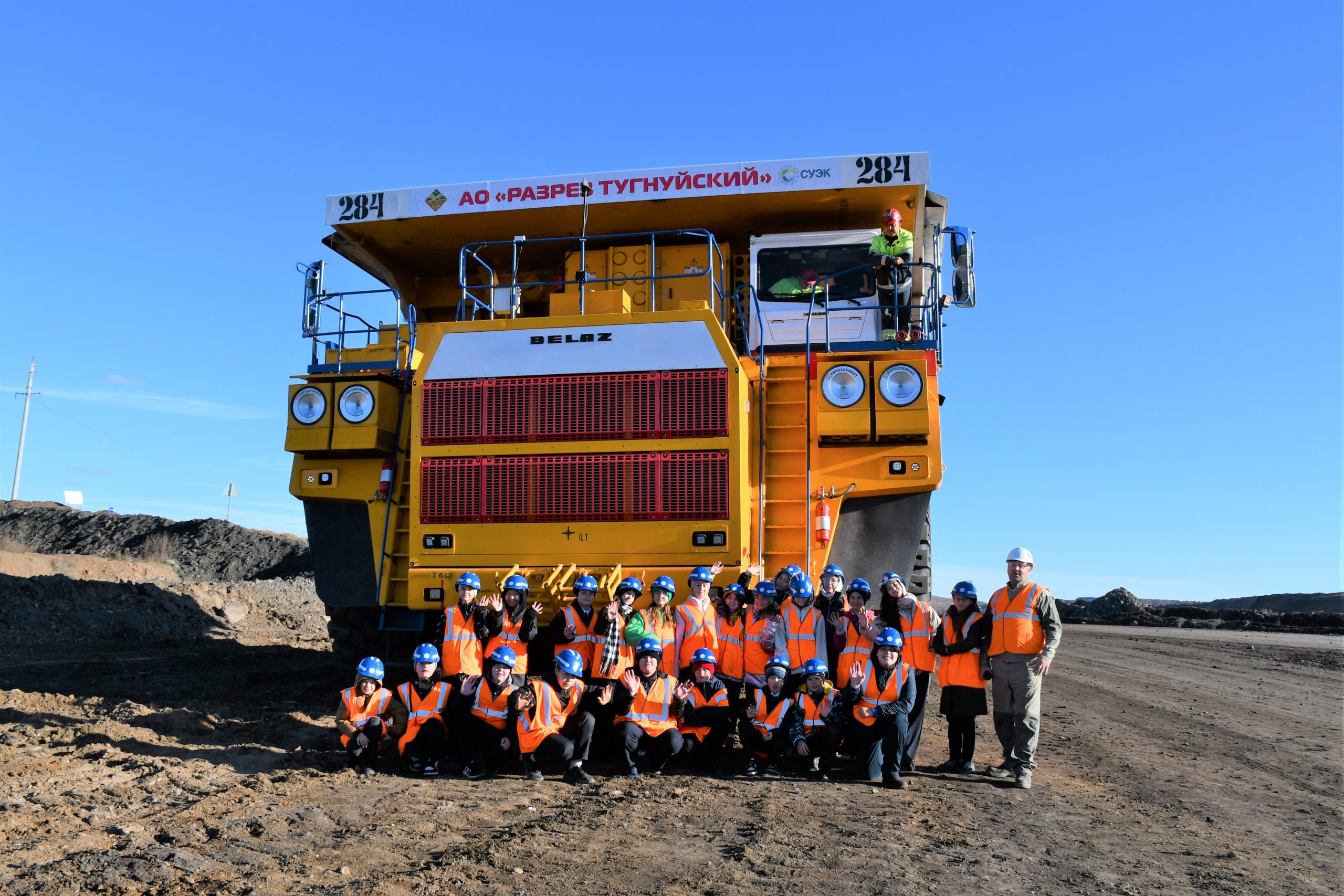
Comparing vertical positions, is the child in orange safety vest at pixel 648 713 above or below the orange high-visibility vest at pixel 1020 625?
below

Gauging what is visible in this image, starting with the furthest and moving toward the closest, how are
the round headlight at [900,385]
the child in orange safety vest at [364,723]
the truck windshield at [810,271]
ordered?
the truck windshield at [810,271]
the round headlight at [900,385]
the child in orange safety vest at [364,723]

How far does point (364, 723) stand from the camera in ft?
22.0

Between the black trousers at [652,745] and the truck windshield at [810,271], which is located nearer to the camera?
the black trousers at [652,745]

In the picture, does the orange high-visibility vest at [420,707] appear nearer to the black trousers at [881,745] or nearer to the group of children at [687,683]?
the group of children at [687,683]

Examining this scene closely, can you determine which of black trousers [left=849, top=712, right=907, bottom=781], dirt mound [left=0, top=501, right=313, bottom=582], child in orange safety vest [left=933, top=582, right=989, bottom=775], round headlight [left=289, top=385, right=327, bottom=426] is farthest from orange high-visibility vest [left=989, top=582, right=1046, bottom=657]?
dirt mound [left=0, top=501, right=313, bottom=582]

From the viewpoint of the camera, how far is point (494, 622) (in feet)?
24.3

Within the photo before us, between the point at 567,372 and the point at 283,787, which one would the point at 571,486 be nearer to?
the point at 567,372

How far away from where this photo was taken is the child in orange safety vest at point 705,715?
7.12 meters

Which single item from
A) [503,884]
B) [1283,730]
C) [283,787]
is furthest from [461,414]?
[1283,730]

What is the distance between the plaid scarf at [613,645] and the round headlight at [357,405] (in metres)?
2.82

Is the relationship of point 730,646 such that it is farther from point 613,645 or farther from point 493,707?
point 493,707

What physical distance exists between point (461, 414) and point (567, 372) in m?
0.88

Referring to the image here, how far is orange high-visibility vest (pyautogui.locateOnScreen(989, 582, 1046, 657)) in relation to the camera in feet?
23.5

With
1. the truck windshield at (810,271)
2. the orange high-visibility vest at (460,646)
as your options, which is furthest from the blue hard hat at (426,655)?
the truck windshield at (810,271)
